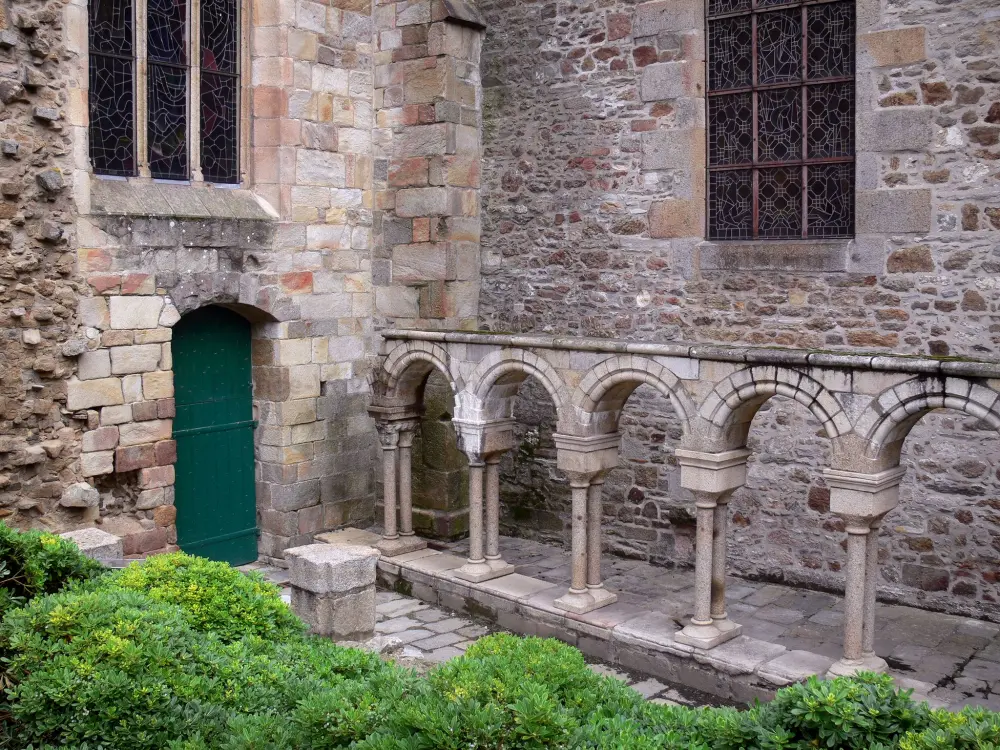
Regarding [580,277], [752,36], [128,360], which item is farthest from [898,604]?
[128,360]

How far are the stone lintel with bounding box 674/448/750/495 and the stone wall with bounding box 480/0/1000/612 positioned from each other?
145 cm

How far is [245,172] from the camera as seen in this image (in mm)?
9875

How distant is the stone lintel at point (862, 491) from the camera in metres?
6.79

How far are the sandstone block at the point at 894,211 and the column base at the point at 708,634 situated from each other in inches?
128

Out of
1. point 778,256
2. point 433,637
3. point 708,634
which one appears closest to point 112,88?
point 433,637

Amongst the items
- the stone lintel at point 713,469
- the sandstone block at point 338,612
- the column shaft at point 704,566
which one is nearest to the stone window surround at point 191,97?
the sandstone block at point 338,612

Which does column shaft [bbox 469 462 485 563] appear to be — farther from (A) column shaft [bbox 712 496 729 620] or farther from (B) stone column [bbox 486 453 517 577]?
(A) column shaft [bbox 712 496 729 620]

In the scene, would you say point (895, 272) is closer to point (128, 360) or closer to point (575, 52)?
point (575, 52)

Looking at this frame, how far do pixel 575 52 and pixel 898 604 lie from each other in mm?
5606

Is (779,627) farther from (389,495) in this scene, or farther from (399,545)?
(389,495)

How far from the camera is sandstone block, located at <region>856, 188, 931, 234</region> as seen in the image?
317 inches

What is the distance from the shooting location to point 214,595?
5.84 metres

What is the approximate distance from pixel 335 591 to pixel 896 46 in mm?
5782

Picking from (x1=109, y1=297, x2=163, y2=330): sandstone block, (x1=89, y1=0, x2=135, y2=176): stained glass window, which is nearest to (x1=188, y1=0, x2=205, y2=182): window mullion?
(x1=89, y1=0, x2=135, y2=176): stained glass window
